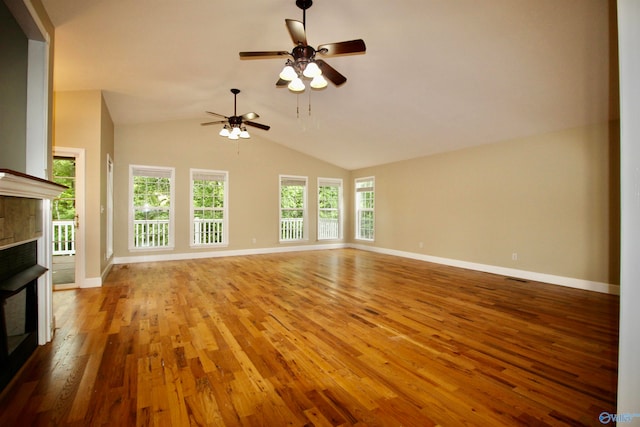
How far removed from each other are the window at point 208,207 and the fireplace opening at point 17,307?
4.47 m

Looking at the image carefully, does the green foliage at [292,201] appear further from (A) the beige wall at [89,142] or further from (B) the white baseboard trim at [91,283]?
(B) the white baseboard trim at [91,283]

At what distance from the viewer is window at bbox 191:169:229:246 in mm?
6875

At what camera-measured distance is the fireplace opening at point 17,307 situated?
181 cm

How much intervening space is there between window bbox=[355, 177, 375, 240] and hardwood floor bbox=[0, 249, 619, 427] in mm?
4284

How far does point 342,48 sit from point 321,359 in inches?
100

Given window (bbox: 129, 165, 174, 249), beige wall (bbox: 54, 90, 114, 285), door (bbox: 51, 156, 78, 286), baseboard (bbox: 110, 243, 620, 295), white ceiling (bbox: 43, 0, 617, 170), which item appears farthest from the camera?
window (bbox: 129, 165, 174, 249)

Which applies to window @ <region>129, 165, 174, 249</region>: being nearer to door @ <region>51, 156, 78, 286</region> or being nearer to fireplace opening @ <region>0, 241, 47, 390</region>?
door @ <region>51, 156, 78, 286</region>

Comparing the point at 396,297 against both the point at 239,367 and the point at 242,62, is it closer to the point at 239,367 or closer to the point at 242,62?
the point at 239,367

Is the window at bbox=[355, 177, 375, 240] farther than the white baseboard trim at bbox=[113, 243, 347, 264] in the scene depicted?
Yes

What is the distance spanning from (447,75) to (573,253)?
329 centimetres

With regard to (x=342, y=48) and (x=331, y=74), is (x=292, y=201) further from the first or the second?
(x=342, y=48)

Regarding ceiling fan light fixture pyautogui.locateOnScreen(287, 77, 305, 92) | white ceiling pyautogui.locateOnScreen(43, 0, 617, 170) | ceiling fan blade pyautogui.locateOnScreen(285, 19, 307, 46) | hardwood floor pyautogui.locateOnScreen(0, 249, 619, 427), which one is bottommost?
hardwood floor pyautogui.locateOnScreen(0, 249, 619, 427)

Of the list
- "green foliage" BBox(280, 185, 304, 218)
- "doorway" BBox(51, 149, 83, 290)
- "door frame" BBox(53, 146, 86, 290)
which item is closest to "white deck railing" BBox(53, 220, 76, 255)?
"doorway" BBox(51, 149, 83, 290)

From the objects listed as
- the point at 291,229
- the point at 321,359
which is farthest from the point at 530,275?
the point at 291,229
